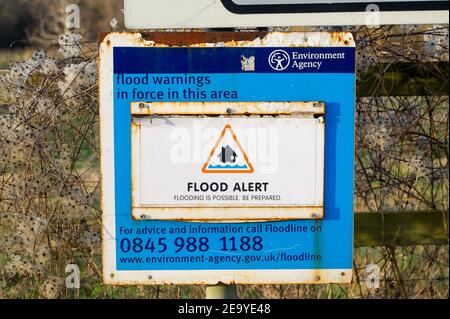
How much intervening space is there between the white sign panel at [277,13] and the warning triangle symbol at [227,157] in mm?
305

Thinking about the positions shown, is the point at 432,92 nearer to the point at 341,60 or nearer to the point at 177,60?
the point at 341,60

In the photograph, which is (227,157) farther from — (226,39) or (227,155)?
(226,39)

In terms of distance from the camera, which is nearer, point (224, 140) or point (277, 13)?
point (277, 13)

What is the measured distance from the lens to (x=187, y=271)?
2.19 metres

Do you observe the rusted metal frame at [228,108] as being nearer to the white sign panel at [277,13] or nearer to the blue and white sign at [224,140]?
the blue and white sign at [224,140]

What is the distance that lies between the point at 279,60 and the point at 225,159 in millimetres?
316

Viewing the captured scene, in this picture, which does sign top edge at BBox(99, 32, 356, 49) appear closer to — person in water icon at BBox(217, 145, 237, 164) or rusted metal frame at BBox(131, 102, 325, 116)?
rusted metal frame at BBox(131, 102, 325, 116)

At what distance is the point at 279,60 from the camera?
2.14 meters

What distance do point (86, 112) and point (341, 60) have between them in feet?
3.83

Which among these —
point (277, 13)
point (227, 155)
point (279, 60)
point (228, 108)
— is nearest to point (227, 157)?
point (227, 155)

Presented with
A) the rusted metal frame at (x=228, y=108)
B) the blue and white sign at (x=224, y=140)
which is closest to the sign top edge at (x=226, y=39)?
the blue and white sign at (x=224, y=140)

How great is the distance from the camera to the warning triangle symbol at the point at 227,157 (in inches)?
84.5
